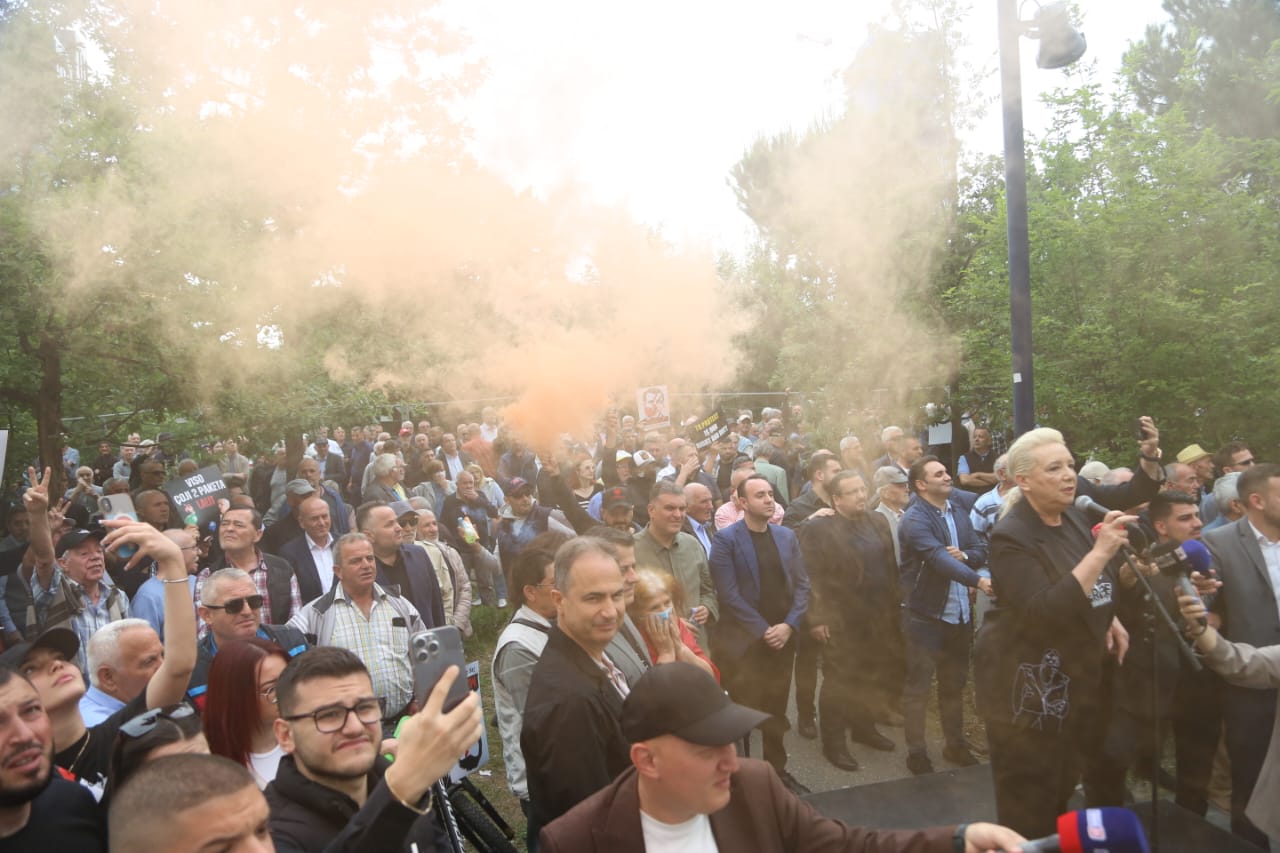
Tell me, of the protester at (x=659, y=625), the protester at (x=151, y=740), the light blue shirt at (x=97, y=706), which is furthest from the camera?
the protester at (x=659, y=625)

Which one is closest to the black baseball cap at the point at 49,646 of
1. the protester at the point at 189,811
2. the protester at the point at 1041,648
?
the protester at the point at 189,811

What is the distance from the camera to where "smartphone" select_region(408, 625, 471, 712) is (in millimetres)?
1886

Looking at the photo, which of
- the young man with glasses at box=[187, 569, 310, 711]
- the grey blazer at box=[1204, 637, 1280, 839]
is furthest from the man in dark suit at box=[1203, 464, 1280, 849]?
the young man with glasses at box=[187, 569, 310, 711]

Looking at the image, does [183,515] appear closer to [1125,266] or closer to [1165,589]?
[1165,589]

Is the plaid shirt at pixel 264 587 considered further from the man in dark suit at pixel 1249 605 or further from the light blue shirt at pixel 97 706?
the man in dark suit at pixel 1249 605

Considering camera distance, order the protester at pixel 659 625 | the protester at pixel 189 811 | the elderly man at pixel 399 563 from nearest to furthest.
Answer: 1. the protester at pixel 189 811
2. the protester at pixel 659 625
3. the elderly man at pixel 399 563

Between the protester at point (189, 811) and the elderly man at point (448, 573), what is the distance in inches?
171

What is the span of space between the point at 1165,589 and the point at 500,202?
743 cm

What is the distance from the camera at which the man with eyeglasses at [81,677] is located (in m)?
2.85

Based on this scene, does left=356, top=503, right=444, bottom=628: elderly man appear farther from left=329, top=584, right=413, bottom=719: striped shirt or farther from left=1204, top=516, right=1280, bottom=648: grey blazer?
left=1204, top=516, right=1280, bottom=648: grey blazer

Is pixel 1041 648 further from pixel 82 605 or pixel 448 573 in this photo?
pixel 82 605

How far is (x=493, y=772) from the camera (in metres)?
5.73

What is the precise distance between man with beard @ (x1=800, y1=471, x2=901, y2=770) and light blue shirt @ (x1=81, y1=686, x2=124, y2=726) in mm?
4118

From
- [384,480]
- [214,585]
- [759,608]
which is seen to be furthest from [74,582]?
[759,608]
